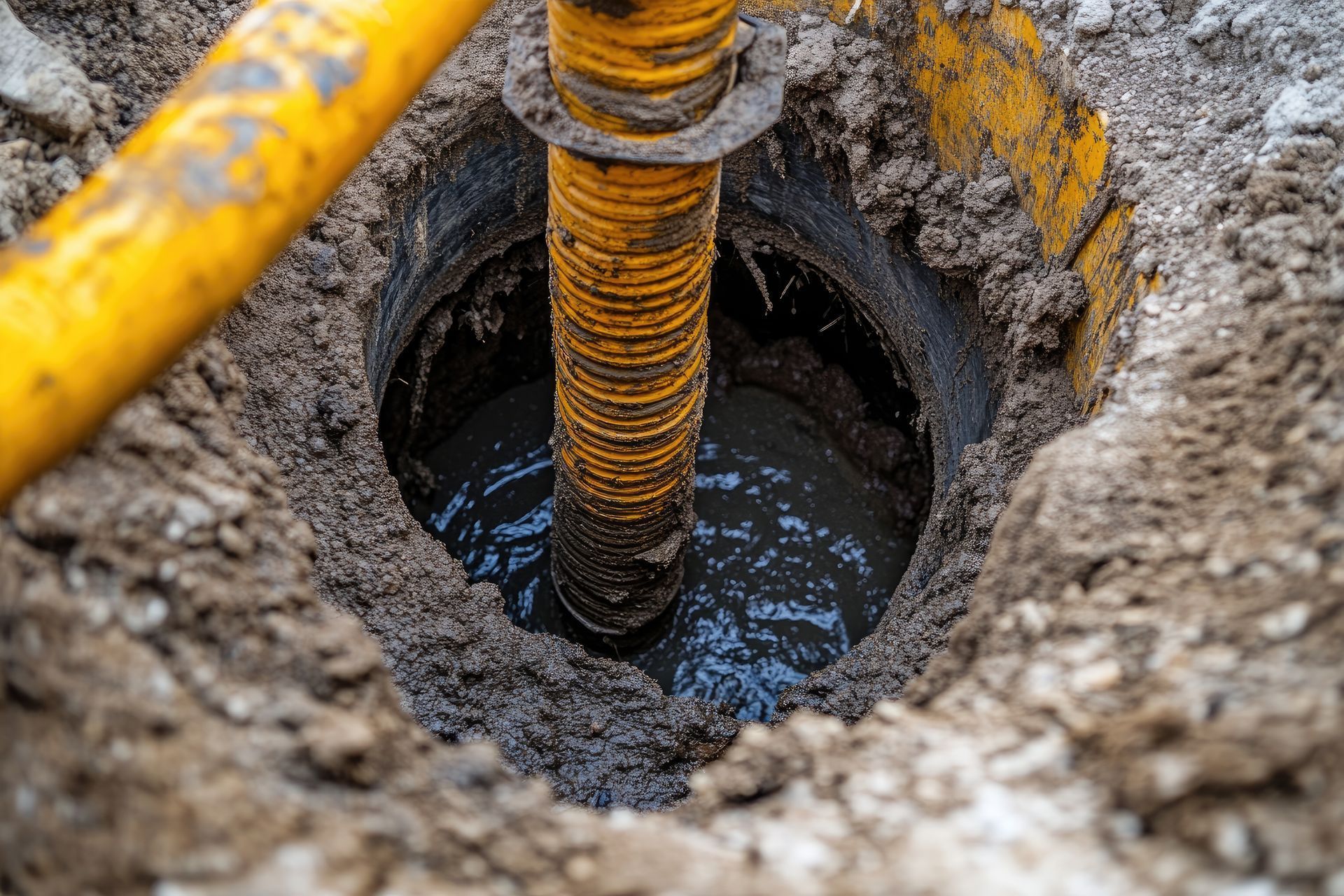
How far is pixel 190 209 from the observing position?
1.40m

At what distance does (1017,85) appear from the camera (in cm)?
295

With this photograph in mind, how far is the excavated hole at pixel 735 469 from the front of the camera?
3846 millimetres

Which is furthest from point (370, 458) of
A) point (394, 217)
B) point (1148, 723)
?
point (1148, 723)

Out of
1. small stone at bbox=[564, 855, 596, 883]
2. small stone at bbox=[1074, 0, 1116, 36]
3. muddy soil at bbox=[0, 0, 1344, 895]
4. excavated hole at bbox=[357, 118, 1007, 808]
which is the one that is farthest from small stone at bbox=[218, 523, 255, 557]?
small stone at bbox=[1074, 0, 1116, 36]

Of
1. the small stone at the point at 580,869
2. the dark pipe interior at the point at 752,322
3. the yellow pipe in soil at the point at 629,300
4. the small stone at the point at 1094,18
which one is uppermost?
the small stone at the point at 1094,18

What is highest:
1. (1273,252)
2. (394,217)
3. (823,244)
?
(823,244)

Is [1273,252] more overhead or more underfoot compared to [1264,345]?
more overhead

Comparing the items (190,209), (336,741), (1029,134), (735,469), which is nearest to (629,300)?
(190,209)

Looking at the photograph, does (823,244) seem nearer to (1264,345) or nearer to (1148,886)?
(1264,345)

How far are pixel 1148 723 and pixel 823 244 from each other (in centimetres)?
303

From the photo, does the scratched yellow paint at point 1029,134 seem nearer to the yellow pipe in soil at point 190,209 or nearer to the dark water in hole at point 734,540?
the dark water in hole at point 734,540

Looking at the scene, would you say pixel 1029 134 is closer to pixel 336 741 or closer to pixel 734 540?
pixel 734 540

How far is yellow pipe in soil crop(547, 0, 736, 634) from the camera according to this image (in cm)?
182

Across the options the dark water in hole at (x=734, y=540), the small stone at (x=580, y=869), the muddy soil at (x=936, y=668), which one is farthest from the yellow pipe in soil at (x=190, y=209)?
the dark water in hole at (x=734, y=540)
